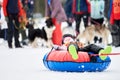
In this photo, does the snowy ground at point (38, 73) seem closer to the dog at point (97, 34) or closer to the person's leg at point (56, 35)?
the person's leg at point (56, 35)

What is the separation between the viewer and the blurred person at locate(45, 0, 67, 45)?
1998cm

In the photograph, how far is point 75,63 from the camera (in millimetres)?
10797

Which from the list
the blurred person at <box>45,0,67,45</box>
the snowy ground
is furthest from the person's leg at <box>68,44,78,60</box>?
the blurred person at <box>45,0,67,45</box>

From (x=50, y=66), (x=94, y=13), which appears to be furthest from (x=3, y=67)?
(x=94, y=13)

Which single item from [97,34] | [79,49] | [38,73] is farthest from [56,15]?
[38,73]

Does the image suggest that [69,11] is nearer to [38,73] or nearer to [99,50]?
[99,50]

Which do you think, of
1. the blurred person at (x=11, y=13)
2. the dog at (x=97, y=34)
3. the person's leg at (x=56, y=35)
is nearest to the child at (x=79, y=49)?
the blurred person at (x=11, y=13)

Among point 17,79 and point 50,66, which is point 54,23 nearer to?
point 50,66

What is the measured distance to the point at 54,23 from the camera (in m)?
20.0

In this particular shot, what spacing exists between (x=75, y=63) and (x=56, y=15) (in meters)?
9.39

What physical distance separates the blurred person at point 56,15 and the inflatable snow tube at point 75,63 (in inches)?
350

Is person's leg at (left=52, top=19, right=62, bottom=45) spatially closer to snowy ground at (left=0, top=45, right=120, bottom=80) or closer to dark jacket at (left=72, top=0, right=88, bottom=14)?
dark jacket at (left=72, top=0, right=88, bottom=14)

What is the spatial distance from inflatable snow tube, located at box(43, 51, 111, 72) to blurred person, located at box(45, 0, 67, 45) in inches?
350

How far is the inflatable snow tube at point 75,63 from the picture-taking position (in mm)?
10789
